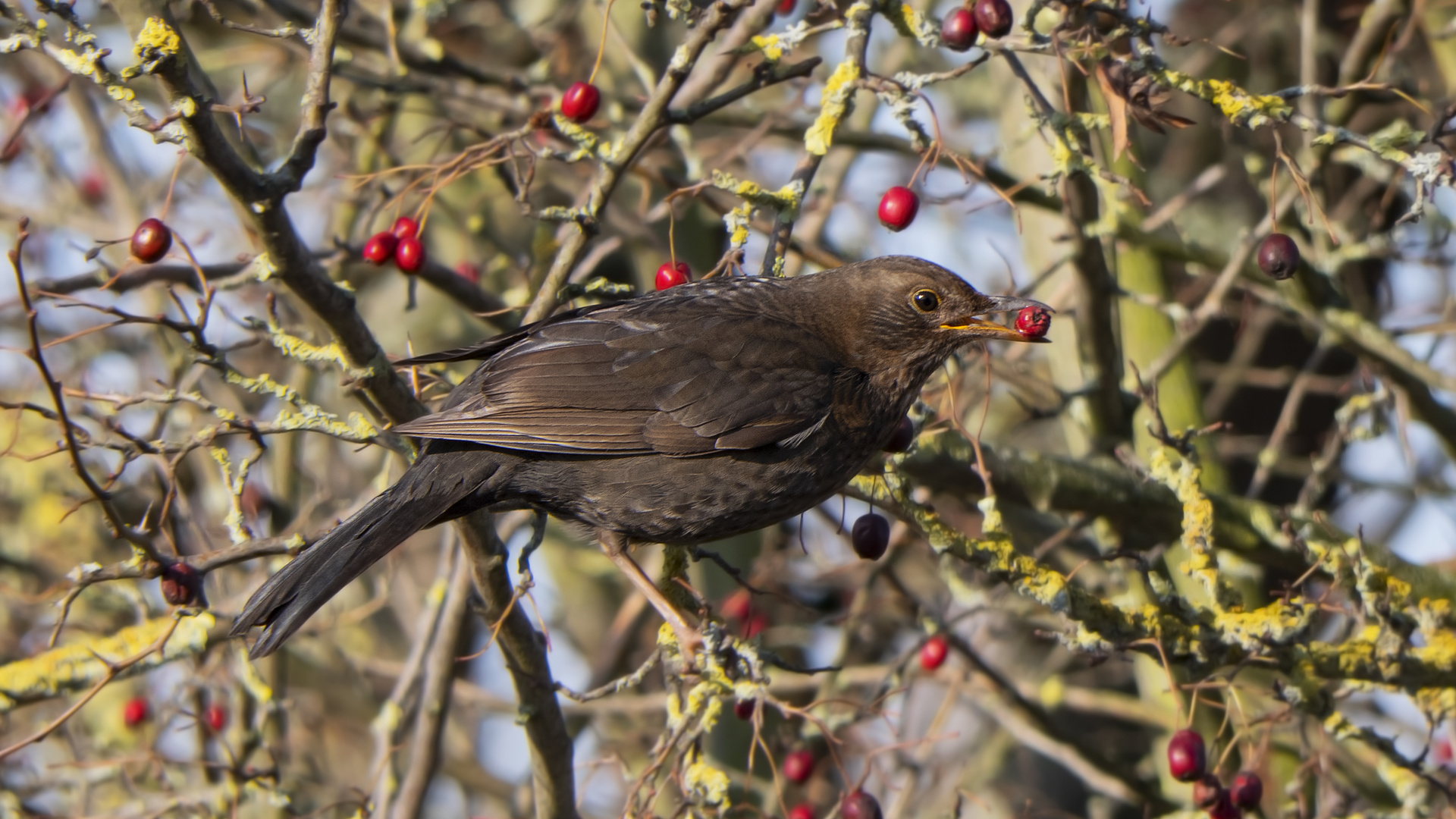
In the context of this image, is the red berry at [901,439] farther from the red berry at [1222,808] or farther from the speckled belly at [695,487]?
the red berry at [1222,808]

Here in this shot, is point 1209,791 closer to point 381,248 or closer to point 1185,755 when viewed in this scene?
point 1185,755

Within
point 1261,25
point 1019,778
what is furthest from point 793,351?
point 1261,25

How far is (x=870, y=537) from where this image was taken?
11.3 feet

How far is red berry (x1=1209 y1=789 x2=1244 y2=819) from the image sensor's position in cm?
349

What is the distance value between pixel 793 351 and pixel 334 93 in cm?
284

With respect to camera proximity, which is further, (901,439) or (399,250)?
(399,250)

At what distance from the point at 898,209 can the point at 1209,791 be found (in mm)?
1691

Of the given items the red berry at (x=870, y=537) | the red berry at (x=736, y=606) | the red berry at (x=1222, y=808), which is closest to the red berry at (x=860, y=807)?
the red berry at (x=870, y=537)

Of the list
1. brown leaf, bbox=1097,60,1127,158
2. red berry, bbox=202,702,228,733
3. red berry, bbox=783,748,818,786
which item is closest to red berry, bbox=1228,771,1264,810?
red berry, bbox=783,748,818,786

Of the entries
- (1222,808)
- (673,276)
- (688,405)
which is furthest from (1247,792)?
(673,276)

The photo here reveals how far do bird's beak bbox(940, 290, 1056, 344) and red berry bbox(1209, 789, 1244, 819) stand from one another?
1247 mm

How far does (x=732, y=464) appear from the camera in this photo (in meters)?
3.53

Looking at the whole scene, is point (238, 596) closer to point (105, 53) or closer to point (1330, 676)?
point (105, 53)

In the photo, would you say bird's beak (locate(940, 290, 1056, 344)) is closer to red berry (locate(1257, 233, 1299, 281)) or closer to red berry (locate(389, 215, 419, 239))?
red berry (locate(1257, 233, 1299, 281))
